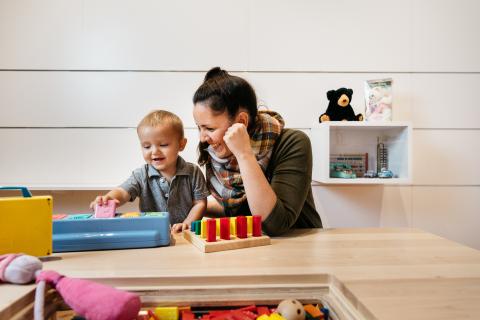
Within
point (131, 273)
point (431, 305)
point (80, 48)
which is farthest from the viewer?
point (80, 48)

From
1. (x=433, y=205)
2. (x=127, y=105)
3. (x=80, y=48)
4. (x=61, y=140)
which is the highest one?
(x=80, y=48)

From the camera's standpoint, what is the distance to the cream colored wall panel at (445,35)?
5.76ft

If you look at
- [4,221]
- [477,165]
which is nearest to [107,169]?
[4,221]

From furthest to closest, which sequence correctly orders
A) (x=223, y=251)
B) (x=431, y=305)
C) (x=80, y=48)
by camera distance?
(x=80, y=48)
(x=223, y=251)
(x=431, y=305)

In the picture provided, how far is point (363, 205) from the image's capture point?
177 cm

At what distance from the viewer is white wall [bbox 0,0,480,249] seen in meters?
1.69

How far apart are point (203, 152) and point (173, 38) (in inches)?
31.5

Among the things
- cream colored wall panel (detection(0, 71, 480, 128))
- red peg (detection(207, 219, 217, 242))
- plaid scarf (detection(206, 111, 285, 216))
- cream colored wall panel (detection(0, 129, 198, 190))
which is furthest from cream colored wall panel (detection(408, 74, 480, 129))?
red peg (detection(207, 219, 217, 242))

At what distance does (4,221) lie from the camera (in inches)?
24.7

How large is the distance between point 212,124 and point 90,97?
37.5 inches

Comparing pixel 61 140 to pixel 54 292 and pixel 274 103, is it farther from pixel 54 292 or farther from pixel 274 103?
pixel 54 292

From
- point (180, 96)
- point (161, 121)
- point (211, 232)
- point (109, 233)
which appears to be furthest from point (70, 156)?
point (211, 232)

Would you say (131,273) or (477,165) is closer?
(131,273)

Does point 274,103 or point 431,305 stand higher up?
point 274,103
